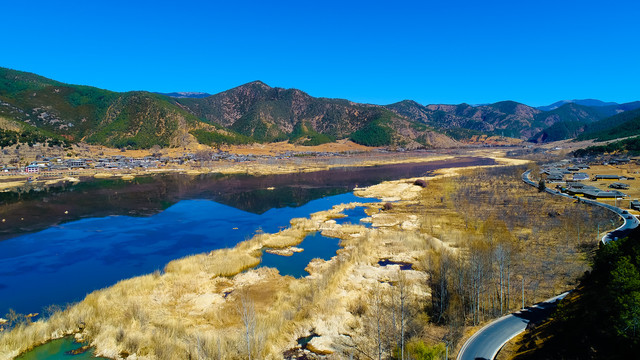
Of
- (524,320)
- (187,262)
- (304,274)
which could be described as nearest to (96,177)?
(187,262)

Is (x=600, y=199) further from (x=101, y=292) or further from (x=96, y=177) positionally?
(x=96, y=177)

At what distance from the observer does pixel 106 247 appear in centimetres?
3850

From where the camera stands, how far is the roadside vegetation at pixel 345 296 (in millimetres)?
18203

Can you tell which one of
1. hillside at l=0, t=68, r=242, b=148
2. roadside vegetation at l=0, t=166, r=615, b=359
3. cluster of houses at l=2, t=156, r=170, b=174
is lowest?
roadside vegetation at l=0, t=166, r=615, b=359

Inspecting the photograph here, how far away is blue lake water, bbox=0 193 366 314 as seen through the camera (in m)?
27.9

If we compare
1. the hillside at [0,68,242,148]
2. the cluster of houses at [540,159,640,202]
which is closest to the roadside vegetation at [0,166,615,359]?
the cluster of houses at [540,159,640,202]

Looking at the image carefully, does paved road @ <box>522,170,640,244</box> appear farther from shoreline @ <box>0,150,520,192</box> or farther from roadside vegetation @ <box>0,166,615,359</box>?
shoreline @ <box>0,150,520,192</box>

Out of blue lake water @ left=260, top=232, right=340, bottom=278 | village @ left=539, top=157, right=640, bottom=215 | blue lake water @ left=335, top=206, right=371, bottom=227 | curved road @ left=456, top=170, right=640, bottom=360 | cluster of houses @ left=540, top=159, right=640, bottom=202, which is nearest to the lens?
curved road @ left=456, top=170, right=640, bottom=360

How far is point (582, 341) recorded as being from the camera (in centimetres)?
1284

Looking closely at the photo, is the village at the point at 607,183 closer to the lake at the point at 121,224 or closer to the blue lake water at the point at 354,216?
the blue lake water at the point at 354,216

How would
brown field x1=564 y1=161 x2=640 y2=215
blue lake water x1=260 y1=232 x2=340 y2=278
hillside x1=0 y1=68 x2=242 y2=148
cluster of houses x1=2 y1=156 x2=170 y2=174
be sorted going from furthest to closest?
1. hillside x1=0 y1=68 x2=242 y2=148
2. cluster of houses x1=2 y1=156 x2=170 y2=174
3. brown field x1=564 y1=161 x2=640 y2=215
4. blue lake water x1=260 y1=232 x2=340 y2=278

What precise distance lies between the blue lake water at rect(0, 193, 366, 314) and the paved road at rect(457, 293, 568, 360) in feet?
90.1

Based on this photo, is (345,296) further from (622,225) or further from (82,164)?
(82,164)

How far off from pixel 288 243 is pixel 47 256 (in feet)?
83.5
